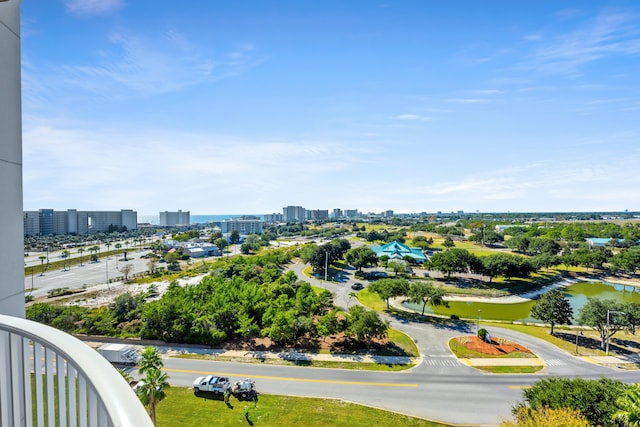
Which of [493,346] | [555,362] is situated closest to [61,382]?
[493,346]

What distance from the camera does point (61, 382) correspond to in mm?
1985

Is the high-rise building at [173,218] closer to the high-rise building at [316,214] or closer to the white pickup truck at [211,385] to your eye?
the high-rise building at [316,214]

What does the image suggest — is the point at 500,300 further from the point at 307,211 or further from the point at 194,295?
the point at 307,211

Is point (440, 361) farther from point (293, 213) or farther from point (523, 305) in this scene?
point (293, 213)

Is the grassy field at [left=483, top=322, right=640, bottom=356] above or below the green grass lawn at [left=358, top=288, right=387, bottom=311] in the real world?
below

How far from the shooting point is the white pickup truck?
15727 mm

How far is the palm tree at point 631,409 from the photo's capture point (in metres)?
10.0

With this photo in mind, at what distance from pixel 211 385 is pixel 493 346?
17971mm

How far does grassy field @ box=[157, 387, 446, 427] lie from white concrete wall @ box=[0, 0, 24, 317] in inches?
479

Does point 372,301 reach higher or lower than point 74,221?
lower

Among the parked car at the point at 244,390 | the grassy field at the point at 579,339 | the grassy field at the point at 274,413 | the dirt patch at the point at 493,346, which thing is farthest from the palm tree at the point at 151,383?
the grassy field at the point at 579,339

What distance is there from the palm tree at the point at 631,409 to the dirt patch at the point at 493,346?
34.1ft

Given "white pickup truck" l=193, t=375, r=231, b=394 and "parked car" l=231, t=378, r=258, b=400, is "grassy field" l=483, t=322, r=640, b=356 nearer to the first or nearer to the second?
"parked car" l=231, t=378, r=258, b=400

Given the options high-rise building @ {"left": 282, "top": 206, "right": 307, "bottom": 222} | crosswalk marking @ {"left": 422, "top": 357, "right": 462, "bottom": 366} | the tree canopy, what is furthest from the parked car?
high-rise building @ {"left": 282, "top": 206, "right": 307, "bottom": 222}
